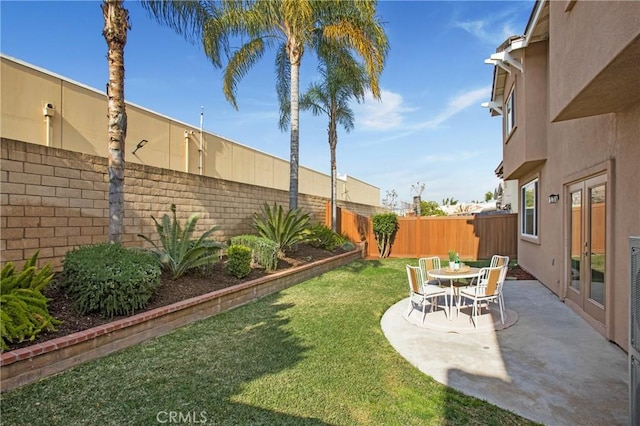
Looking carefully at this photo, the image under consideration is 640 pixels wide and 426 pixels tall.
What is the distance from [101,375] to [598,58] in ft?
20.3

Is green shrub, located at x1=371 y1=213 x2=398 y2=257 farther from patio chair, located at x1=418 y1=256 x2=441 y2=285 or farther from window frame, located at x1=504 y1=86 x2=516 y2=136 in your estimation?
patio chair, located at x1=418 y1=256 x2=441 y2=285

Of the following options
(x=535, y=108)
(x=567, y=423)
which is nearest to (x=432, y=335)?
(x=567, y=423)

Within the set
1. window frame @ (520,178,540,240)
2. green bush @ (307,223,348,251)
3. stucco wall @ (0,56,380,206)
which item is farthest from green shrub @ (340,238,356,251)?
window frame @ (520,178,540,240)

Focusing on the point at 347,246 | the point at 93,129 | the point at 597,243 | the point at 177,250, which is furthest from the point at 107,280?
the point at 347,246

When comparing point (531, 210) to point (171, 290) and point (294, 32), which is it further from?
point (171, 290)

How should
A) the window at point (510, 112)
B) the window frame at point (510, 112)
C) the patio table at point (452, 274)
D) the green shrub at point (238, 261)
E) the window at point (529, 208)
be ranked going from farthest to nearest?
the window at point (510, 112)
the window frame at point (510, 112)
the window at point (529, 208)
the green shrub at point (238, 261)
the patio table at point (452, 274)

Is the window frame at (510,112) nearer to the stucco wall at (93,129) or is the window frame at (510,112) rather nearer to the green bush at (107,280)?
the stucco wall at (93,129)

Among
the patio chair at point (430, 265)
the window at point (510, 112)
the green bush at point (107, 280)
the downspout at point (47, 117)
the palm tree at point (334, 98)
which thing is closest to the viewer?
the green bush at point (107, 280)

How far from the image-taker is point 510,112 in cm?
1108

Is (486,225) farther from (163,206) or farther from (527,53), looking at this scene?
(163,206)

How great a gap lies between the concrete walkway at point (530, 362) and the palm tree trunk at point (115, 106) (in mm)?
5028

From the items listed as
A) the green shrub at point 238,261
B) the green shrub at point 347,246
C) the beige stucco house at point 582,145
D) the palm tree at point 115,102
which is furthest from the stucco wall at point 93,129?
the beige stucco house at point 582,145

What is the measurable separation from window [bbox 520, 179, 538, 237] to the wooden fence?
3206 mm

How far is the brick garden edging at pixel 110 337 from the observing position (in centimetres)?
356
